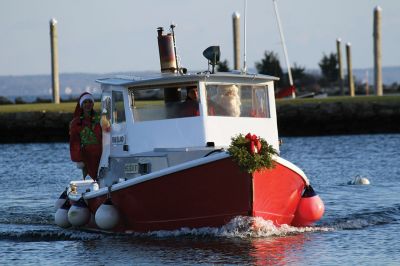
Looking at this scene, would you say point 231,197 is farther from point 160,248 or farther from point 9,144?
point 9,144

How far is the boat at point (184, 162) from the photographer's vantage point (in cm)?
1727

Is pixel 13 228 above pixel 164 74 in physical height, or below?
below

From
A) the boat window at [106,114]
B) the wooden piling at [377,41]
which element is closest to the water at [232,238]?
the boat window at [106,114]

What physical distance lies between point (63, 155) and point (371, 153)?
33.0 ft

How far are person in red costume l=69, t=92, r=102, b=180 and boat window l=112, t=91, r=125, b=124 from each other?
629 mm

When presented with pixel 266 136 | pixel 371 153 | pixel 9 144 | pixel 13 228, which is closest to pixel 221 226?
pixel 266 136

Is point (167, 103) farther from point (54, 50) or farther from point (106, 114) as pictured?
point (54, 50)

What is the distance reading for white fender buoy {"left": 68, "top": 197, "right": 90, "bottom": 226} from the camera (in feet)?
62.9

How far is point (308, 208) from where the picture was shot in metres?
18.6

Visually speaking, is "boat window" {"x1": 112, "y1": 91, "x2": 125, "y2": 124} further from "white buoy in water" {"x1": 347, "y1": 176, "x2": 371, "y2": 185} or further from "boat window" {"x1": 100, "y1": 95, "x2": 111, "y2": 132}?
"white buoy in water" {"x1": 347, "y1": 176, "x2": 371, "y2": 185}

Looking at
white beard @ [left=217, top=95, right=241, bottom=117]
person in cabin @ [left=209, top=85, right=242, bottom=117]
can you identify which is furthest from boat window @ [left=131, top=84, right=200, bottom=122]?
white beard @ [left=217, top=95, right=241, bottom=117]

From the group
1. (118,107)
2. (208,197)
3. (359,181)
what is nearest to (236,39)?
(359,181)

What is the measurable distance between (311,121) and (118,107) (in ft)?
91.3

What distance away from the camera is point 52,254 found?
17562mm
